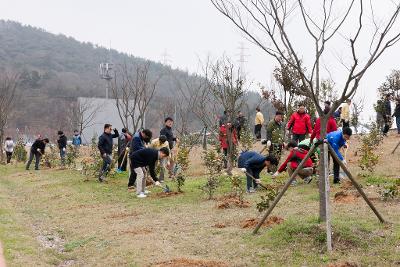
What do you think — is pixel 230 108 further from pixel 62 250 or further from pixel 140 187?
pixel 62 250

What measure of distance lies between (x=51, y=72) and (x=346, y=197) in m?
64.2

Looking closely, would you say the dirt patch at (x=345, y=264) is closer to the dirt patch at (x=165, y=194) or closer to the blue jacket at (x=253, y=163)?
the blue jacket at (x=253, y=163)

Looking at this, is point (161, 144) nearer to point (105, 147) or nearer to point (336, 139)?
point (105, 147)

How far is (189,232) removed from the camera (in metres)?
8.01

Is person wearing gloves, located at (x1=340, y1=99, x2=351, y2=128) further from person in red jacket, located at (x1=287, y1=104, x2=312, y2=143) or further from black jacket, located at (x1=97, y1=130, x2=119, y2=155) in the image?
black jacket, located at (x1=97, y1=130, x2=119, y2=155)

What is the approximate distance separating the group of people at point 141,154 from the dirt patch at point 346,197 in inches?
156

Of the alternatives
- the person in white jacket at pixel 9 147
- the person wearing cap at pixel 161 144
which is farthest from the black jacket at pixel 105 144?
the person in white jacket at pixel 9 147

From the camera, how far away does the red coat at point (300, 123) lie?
13812mm

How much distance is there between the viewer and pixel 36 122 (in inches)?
2101

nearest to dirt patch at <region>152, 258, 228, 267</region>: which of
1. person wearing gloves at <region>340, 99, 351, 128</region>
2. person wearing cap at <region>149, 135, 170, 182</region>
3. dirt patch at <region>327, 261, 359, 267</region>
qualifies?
dirt patch at <region>327, 261, 359, 267</region>

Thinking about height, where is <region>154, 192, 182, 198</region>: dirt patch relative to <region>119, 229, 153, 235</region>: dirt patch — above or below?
above

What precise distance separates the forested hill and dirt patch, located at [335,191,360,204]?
1019 inches

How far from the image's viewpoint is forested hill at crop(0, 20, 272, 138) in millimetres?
48978

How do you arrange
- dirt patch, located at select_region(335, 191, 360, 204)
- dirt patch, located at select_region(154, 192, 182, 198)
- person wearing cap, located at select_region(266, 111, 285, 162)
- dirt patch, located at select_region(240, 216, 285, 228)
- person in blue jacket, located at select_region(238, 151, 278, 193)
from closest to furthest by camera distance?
dirt patch, located at select_region(240, 216, 285, 228) → dirt patch, located at select_region(335, 191, 360, 204) → person in blue jacket, located at select_region(238, 151, 278, 193) → dirt patch, located at select_region(154, 192, 182, 198) → person wearing cap, located at select_region(266, 111, 285, 162)
